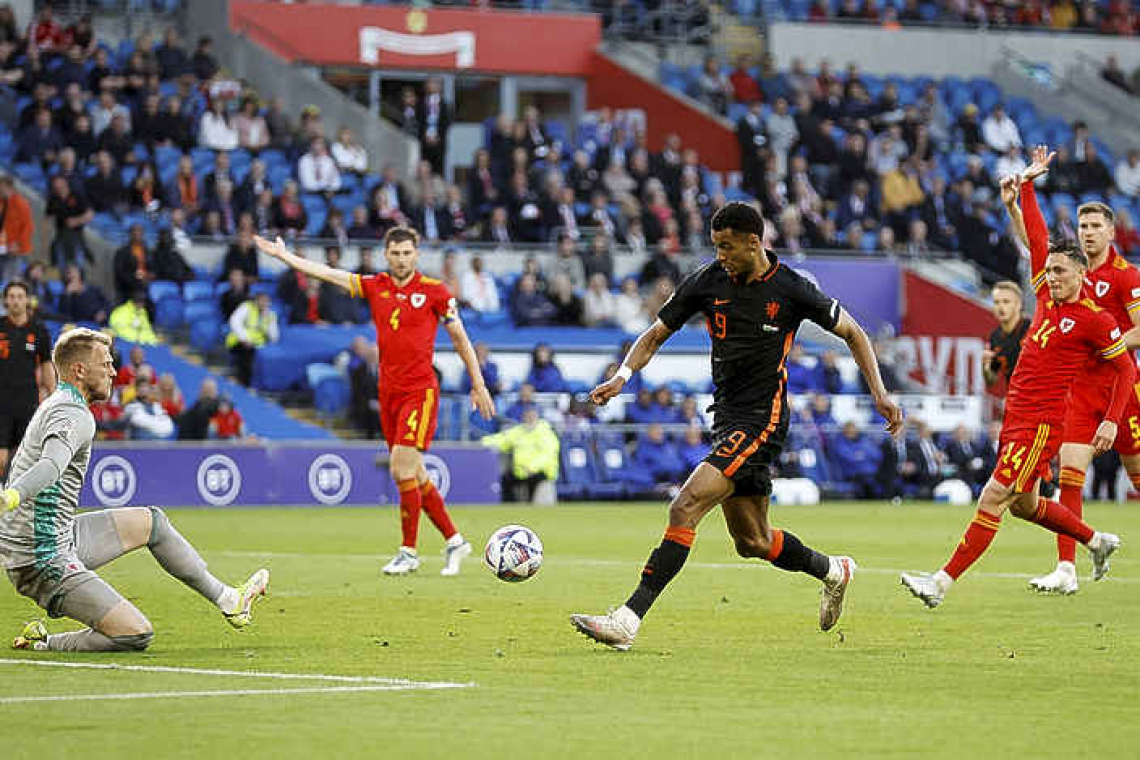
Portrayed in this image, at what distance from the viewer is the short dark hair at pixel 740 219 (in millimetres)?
10430

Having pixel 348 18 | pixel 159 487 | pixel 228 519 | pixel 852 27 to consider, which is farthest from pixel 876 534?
pixel 852 27

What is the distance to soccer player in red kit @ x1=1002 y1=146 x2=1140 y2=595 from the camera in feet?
45.5

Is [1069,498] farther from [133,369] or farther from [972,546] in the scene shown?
[133,369]

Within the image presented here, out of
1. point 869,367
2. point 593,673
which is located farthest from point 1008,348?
point 593,673

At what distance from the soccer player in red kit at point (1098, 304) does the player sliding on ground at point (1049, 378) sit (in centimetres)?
7

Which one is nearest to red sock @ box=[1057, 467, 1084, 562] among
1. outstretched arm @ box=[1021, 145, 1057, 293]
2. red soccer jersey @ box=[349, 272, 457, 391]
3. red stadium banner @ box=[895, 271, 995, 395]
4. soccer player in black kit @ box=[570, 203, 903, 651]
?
outstretched arm @ box=[1021, 145, 1057, 293]

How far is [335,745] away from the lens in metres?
7.25

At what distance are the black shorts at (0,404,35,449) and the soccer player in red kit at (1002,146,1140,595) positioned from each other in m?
10.2

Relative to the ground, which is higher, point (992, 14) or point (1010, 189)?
point (1010, 189)

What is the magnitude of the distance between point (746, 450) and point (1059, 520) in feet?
13.7

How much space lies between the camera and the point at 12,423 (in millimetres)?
20453

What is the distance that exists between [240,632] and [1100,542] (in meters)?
6.32

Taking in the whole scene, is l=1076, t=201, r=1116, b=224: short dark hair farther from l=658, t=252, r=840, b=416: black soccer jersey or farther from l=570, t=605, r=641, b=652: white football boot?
l=570, t=605, r=641, b=652: white football boot

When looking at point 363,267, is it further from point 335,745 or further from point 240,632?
point 335,745
